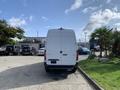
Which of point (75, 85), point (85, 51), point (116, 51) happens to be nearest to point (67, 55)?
point (75, 85)

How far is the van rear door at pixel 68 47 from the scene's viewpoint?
1606 cm

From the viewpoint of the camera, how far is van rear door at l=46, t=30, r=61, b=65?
1600 centimetres

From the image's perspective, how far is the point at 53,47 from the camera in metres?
16.2

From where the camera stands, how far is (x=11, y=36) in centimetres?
5972

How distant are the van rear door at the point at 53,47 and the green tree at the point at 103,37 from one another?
1710cm

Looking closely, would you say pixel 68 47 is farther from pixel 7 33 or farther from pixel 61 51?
pixel 7 33

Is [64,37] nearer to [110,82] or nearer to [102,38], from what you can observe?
[110,82]

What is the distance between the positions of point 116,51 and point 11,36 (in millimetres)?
33631

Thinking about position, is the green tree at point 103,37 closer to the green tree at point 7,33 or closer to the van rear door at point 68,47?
the van rear door at point 68,47

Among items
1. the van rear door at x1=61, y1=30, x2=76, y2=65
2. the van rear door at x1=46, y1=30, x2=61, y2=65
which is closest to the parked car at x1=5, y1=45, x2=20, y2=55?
the van rear door at x1=46, y1=30, x2=61, y2=65

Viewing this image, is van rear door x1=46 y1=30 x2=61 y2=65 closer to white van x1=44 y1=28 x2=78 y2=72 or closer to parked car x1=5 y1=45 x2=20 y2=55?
white van x1=44 y1=28 x2=78 y2=72

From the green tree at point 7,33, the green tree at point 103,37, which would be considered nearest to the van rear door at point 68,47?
the green tree at point 103,37

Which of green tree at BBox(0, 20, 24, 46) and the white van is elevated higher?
green tree at BBox(0, 20, 24, 46)

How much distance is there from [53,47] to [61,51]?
51cm
